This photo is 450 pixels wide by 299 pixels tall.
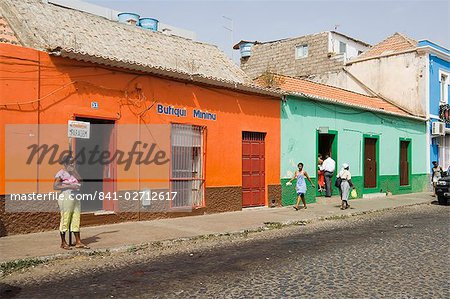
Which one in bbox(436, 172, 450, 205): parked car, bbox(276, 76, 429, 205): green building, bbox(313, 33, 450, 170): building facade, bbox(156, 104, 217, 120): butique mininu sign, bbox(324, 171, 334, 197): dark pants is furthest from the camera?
bbox(313, 33, 450, 170): building facade

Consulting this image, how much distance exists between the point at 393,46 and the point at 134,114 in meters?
18.9

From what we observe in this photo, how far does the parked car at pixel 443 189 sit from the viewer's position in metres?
17.3

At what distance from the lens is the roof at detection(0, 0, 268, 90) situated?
34.9ft

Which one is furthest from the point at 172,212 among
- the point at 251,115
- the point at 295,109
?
the point at 295,109

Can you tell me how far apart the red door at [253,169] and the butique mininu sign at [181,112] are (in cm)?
170

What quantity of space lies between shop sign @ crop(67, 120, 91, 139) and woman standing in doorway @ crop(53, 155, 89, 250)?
1.97m

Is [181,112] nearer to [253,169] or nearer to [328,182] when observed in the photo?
[253,169]

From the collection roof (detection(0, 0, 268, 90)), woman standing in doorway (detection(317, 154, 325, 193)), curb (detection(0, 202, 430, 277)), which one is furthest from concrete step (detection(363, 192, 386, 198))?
roof (detection(0, 0, 268, 90))

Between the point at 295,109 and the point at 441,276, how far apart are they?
1051cm

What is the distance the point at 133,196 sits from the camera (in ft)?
37.3

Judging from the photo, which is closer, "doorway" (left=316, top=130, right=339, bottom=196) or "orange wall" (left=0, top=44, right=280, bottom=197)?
"orange wall" (left=0, top=44, right=280, bottom=197)

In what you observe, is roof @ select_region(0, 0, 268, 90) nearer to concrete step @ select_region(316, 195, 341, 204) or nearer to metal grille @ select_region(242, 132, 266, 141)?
metal grille @ select_region(242, 132, 266, 141)

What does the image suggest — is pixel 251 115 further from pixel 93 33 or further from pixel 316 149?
pixel 93 33

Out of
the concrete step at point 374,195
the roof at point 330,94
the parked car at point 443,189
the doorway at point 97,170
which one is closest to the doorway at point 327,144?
the roof at point 330,94
